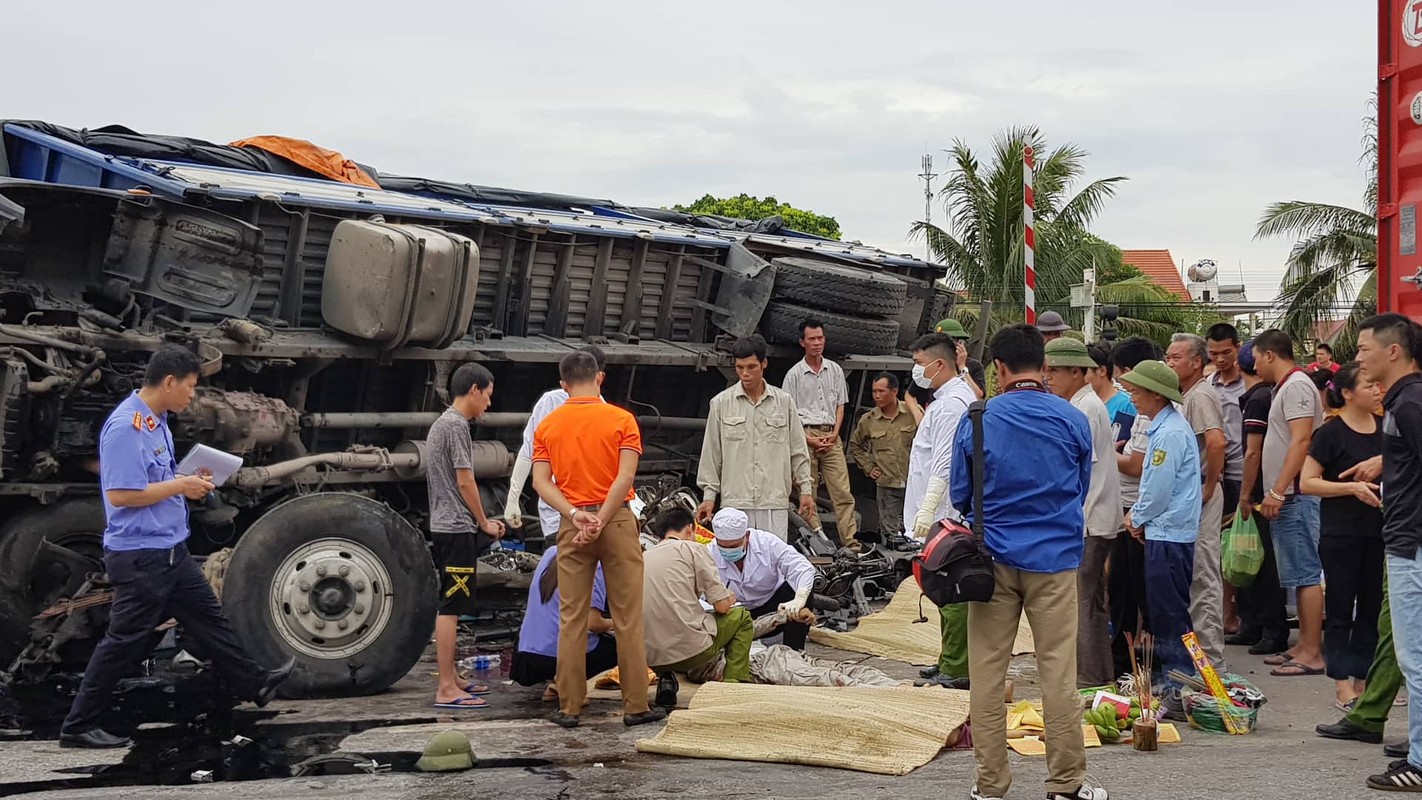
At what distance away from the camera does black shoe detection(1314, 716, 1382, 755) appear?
241 inches

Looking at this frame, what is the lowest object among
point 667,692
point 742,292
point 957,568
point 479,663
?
point 479,663

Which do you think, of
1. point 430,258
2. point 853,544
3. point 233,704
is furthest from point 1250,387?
point 233,704

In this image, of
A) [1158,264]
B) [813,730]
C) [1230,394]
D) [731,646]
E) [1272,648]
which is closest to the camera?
[813,730]

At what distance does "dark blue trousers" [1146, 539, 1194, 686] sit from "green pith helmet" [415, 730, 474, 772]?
10.9 ft

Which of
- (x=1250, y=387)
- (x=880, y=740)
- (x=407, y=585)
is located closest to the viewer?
(x=880, y=740)

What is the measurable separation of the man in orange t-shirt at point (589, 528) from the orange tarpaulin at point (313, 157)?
13.2 ft

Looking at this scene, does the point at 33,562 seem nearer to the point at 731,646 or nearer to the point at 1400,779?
the point at 731,646

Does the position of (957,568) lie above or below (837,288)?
below

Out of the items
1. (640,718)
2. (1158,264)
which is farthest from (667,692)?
(1158,264)

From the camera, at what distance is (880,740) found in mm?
5809

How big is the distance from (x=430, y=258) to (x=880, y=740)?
396 cm

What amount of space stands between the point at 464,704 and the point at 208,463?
5.48 feet

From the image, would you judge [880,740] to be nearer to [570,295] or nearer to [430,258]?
[430,258]

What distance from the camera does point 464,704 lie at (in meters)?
7.07
